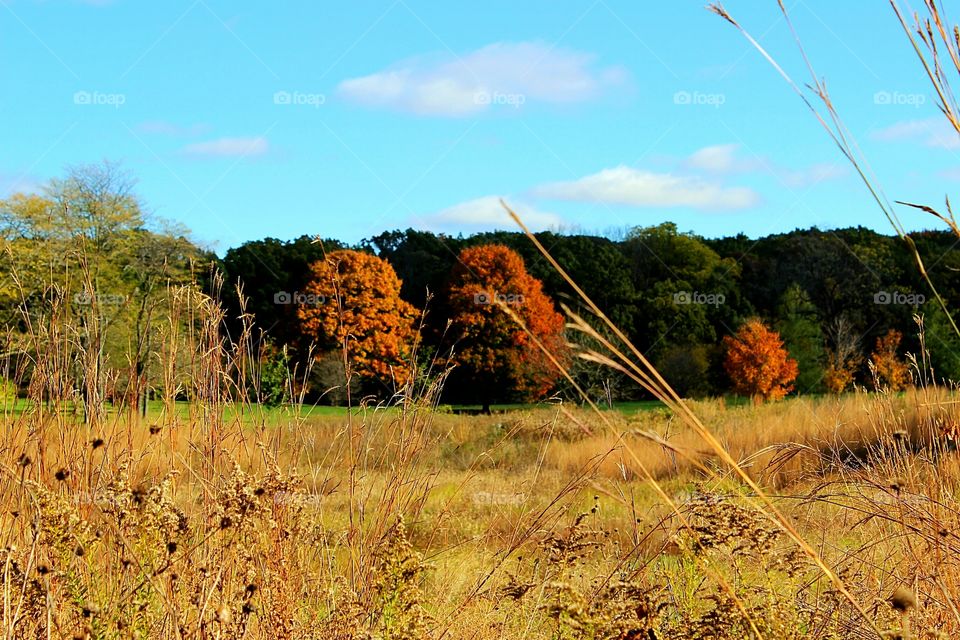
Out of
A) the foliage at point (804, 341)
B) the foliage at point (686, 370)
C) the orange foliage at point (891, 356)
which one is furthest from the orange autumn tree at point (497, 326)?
the orange foliage at point (891, 356)

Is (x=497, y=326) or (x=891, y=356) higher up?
(x=497, y=326)

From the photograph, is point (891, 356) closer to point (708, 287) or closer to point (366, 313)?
point (708, 287)

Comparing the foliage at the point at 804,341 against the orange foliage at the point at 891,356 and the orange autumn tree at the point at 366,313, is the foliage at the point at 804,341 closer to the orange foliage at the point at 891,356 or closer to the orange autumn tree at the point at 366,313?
the orange foliage at the point at 891,356

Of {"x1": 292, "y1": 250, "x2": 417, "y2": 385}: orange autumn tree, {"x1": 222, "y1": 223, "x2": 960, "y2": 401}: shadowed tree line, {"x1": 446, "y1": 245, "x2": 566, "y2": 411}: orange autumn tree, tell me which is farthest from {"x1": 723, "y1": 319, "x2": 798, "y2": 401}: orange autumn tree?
{"x1": 292, "y1": 250, "x2": 417, "y2": 385}: orange autumn tree

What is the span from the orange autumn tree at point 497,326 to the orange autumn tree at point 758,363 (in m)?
6.31

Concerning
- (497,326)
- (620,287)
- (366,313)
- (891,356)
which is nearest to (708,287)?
(620,287)

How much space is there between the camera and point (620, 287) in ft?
97.1

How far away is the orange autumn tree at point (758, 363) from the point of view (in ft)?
87.9

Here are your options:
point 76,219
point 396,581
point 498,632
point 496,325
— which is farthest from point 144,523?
point 496,325

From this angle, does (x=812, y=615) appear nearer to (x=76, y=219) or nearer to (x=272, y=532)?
(x=272, y=532)

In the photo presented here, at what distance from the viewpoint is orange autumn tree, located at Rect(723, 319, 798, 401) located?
26.8 meters

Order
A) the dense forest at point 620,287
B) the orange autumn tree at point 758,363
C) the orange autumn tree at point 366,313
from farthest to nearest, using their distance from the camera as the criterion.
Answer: the orange autumn tree at point 758,363
the orange autumn tree at point 366,313
the dense forest at point 620,287

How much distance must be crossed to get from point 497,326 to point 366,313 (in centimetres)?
451

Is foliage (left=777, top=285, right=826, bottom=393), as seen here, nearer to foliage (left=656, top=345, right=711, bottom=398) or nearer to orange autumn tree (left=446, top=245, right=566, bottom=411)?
foliage (left=656, top=345, right=711, bottom=398)
